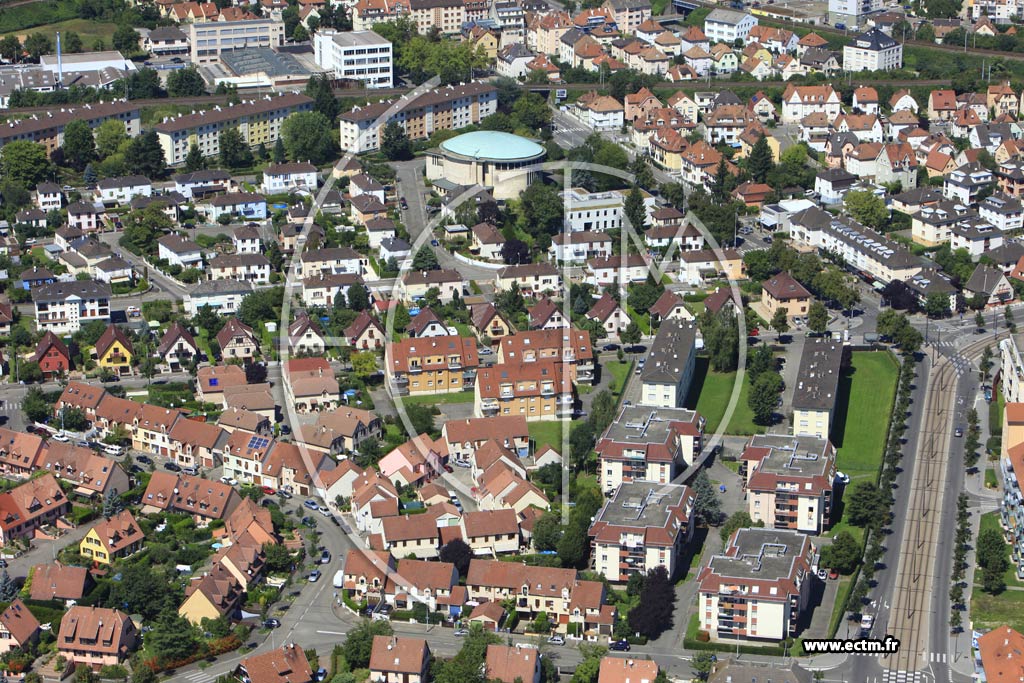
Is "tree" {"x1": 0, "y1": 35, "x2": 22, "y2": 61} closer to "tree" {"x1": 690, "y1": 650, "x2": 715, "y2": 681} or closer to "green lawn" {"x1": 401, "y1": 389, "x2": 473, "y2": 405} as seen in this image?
"green lawn" {"x1": 401, "y1": 389, "x2": 473, "y2": 405}

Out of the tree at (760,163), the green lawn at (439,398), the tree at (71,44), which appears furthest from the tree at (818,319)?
the tree at (71,44)

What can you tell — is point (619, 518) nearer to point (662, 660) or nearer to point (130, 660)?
point (662, 660)

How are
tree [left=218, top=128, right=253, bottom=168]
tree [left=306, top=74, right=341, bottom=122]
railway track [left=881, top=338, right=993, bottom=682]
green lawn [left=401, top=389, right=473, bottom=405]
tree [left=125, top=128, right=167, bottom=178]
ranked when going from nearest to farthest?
railway track [left=881, top=338, right=993, bottom=682], green lawn [left=401, top=389, right=473, bottom=405], tree [left=125, top=128, right=167, bottom=178], tree [left=218, top=128, right=253, bottom=168], tree [left=306, top=74, right=341, bottom=122]

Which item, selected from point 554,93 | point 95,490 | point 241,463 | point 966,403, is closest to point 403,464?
point 241,463

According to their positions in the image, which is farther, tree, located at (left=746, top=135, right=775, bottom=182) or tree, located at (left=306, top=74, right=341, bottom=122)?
tree, located at (left=306, top=74, right=341, bottom=122)

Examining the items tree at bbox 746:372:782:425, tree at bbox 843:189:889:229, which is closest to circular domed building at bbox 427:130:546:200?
tree at bbox 843:189:889:229

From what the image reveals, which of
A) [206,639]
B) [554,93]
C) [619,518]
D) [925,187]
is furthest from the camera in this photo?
[554,93]
